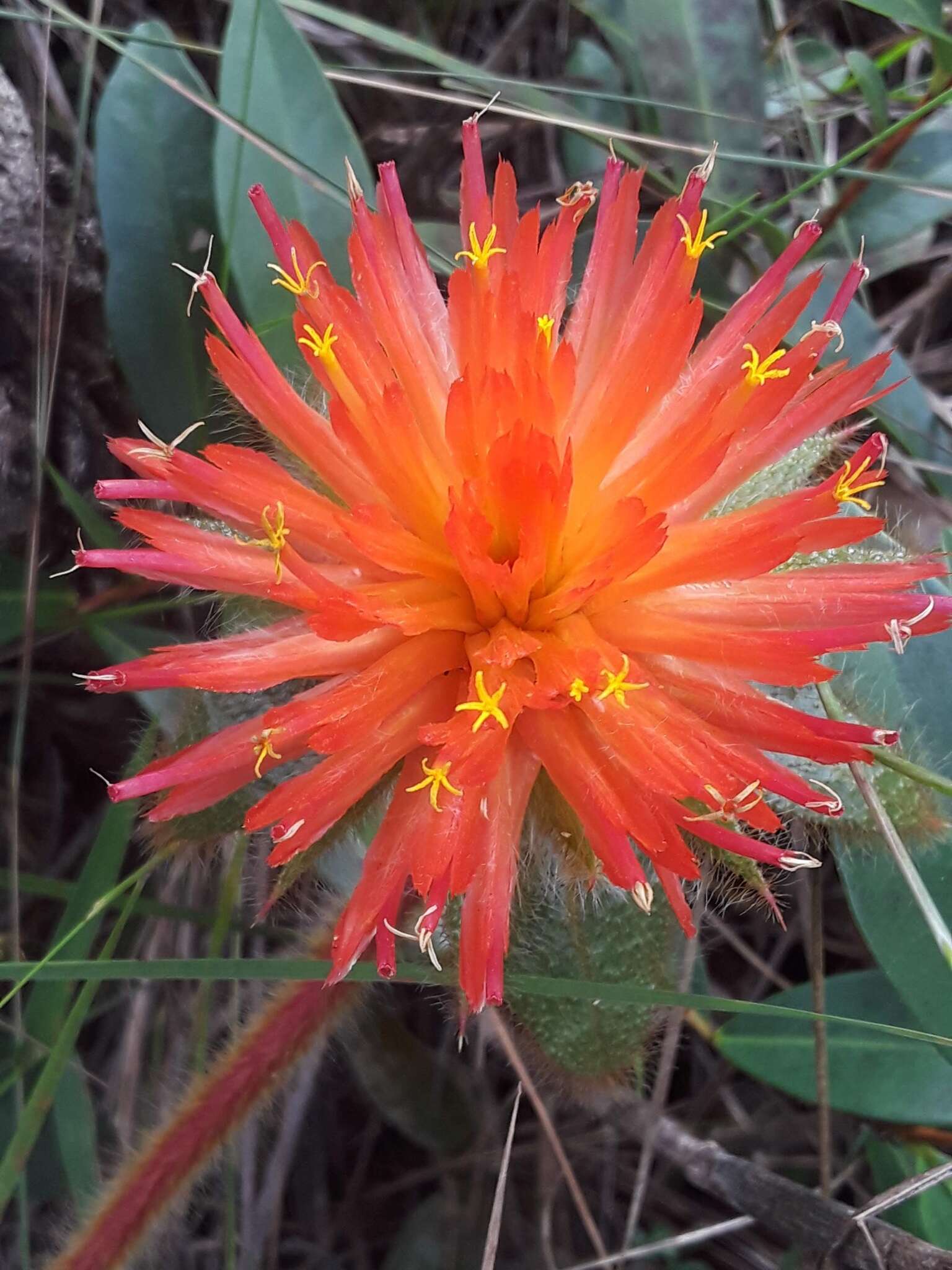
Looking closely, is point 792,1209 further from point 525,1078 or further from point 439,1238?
point 439,1238

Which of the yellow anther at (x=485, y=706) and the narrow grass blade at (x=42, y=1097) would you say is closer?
the yellow anther at (x=485, y=706)

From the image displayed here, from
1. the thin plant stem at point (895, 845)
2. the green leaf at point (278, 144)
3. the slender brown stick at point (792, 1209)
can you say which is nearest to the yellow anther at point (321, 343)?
the green leaf at point (278, 144)

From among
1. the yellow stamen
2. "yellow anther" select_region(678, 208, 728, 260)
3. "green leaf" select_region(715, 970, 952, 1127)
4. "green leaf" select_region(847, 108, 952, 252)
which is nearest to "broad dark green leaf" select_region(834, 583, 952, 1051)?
"green leaf" select_region(715, 970, 952, 1127)

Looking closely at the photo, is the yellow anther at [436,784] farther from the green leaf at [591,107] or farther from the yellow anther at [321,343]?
the green leaf at [591,107]

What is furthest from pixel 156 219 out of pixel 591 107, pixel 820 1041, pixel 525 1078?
pixel 820 1041

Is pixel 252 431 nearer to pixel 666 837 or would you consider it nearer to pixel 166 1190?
pixel 666 837

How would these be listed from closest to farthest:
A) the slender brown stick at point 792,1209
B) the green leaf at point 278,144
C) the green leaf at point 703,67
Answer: the slender brown stick at point 792,1209 < the green leaf at point 278,144 < the green leaf at point 703,67

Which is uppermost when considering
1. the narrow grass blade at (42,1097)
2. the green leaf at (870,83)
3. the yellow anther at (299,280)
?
the green leaf at (870,83)
